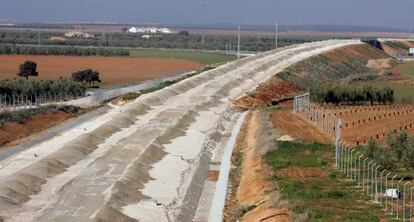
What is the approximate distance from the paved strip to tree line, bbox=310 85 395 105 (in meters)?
15.6

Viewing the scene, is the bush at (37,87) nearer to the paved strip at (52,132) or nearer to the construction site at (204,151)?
the construction site at (204,151)

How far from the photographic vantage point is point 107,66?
95125 mm

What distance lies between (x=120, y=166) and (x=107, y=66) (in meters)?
64.4

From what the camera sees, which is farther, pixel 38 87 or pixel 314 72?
pixel 314 72

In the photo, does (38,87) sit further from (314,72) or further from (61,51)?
(61,51)

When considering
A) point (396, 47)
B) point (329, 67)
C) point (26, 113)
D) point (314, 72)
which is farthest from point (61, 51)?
point (26, 113)

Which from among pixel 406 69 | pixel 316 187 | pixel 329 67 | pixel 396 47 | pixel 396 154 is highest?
pixel 396 154

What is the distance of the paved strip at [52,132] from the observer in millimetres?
36206

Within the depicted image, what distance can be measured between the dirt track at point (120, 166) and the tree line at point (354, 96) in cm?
752

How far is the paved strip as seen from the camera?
3621cm

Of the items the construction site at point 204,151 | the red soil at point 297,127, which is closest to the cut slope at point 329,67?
the construction site at point 204,151

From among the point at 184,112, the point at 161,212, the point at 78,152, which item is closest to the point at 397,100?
the point at 184,112

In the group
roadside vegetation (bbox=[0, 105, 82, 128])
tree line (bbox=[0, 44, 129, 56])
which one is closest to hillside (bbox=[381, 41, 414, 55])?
tree line (bbox=[0, 44, 129, 56])

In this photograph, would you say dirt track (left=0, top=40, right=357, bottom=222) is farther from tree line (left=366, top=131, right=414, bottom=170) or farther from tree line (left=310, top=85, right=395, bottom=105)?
tree line (left=310, top=85, right=395, bottom=105)
